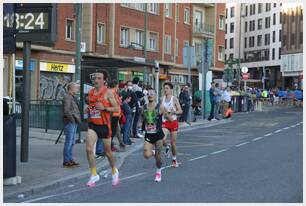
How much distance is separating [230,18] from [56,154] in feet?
291

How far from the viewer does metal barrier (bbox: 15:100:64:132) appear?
18844mm

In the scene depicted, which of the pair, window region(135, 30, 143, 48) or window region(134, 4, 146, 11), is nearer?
window region(134, 4, 146, 11)

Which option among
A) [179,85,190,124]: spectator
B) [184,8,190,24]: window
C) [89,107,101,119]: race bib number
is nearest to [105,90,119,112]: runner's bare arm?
[89,107,101,119]: race bib number

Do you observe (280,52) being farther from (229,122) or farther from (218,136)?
(218,136)

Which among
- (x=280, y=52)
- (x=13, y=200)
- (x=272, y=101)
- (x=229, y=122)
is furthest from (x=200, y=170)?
(x=280, y=52)

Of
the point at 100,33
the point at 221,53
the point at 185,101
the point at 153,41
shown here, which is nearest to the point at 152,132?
the point at 185,101

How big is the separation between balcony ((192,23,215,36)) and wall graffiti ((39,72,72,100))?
60.9 ft

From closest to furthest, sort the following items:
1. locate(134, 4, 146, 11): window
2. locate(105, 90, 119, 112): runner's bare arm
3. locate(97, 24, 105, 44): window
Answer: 1. locate(105, 90, 119, 112): runner's bare arm
2. locate(97, 24, 105, 44): window
3. locate(134, 4, 146, 11): window

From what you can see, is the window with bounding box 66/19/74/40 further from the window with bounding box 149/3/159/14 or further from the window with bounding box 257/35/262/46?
the window with bounding box 257/35/262/46

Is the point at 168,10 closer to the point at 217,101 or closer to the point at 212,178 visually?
the point at 217,101

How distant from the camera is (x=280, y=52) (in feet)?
283

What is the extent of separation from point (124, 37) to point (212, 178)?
101ft

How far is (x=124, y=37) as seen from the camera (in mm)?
40500

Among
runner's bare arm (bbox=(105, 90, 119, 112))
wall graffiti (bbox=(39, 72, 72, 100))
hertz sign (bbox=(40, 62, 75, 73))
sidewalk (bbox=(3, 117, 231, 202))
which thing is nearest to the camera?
sidewalk (bbox=(3, 117, 231, 202))
